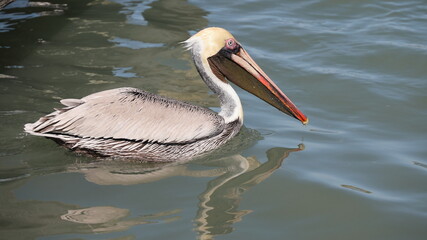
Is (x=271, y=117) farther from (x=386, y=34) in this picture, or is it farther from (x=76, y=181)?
(x=386, y=34)

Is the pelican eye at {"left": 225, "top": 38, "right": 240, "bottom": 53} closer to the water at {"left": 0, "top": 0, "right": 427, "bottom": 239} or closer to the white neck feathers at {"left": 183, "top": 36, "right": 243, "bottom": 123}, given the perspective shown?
the white neck feathers at {"left": 183, "top": 36, "right": 243, "bottom": 123}

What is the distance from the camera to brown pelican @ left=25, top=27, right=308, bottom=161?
487cm

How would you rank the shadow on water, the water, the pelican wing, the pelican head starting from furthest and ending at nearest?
the pelican head < the pelican wing < the water < the shadow on water

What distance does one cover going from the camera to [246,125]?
588 centimetres

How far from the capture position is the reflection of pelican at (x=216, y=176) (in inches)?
169

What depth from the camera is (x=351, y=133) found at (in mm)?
5723

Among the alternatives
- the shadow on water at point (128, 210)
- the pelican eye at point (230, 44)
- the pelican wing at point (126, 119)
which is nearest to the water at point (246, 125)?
the shadow on water at point (128, 210)

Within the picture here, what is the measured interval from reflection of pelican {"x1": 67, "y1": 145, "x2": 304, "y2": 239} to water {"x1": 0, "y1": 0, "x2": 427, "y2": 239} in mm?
15

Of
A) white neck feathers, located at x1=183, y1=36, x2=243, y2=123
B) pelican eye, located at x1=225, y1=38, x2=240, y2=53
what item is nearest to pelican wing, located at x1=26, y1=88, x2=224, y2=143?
white neck feathers, located at x1=183, y1=36, x2=243, y2=123

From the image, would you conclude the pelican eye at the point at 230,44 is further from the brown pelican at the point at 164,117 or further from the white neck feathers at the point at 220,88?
the white neck feathers at the point at 220,88

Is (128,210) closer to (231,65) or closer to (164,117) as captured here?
(164,117)

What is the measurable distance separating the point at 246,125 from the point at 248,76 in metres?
0.56

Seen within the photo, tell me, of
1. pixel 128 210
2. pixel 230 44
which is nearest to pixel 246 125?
pixel 230 44

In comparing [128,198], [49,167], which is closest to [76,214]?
[128,198]
